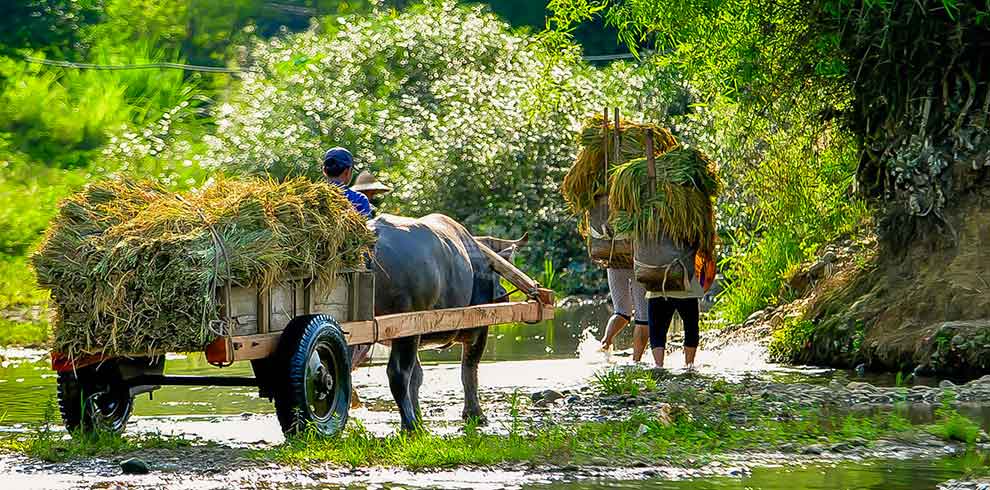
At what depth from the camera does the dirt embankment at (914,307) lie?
12.8m

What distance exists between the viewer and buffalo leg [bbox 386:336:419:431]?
1013 centimetres

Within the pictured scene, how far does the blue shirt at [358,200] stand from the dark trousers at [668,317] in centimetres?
367

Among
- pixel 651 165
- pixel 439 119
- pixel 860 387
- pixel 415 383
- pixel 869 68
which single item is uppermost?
pixel 439 119

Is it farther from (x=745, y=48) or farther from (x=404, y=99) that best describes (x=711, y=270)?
(x=404, y=99)

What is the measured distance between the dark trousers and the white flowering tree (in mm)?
10163

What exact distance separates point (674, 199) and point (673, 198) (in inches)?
0.5

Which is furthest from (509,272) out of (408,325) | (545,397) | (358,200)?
(408,325)

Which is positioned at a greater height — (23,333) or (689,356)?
(23,333)

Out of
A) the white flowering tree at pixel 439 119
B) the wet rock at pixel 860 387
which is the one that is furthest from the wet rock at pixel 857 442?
the white flowering tree at pixel 439 119

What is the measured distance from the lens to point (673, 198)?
13.1 meters

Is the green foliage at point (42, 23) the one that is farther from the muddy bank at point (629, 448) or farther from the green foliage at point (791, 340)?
the muddy bank at point (629, 448)

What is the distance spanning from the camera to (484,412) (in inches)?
456

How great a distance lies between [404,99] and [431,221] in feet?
58.0

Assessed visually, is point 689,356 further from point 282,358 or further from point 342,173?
point 282,358
